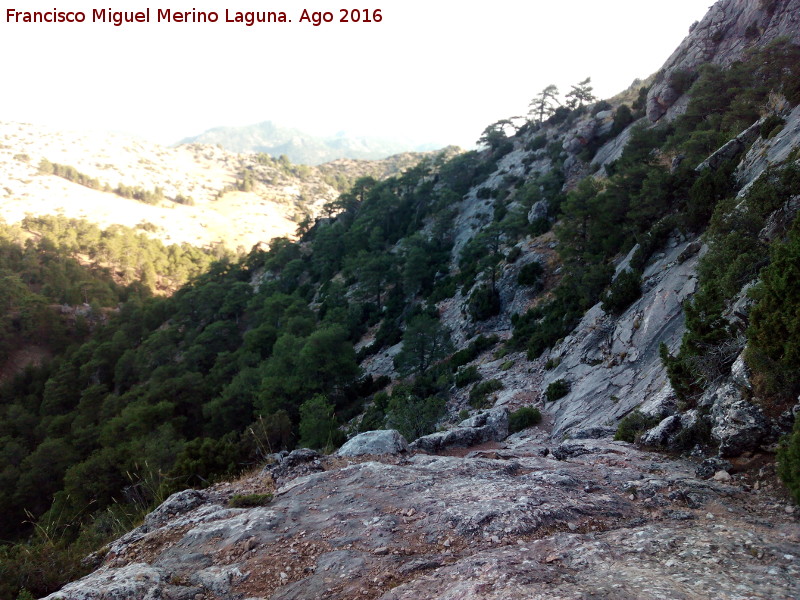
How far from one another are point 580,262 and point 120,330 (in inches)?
2149

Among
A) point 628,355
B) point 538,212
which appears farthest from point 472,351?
point 538,212

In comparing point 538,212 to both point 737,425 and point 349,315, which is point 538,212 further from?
point 737,425

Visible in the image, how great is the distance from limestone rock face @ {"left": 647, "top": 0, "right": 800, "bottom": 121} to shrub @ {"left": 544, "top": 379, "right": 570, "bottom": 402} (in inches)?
970

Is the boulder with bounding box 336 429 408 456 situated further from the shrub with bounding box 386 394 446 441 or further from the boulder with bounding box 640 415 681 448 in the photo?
the shrub with bounding box 386 394 446 441

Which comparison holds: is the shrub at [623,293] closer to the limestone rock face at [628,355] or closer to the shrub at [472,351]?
the limestone rock face at [628,355]

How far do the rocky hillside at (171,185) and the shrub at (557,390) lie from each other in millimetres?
92212

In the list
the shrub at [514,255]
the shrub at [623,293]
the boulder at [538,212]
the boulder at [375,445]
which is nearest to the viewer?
the boulder at [375,445]

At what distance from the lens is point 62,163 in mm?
128750

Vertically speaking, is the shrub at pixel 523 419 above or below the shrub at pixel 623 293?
below

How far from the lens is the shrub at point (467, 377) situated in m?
24.1

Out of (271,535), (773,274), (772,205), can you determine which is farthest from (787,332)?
(271,535)

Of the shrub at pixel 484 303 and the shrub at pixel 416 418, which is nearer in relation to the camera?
the shrub at pixel 416 418

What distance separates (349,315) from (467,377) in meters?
22.8

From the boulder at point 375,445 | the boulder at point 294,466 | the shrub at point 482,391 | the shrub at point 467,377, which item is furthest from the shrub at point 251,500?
the shrub at point 467,377
